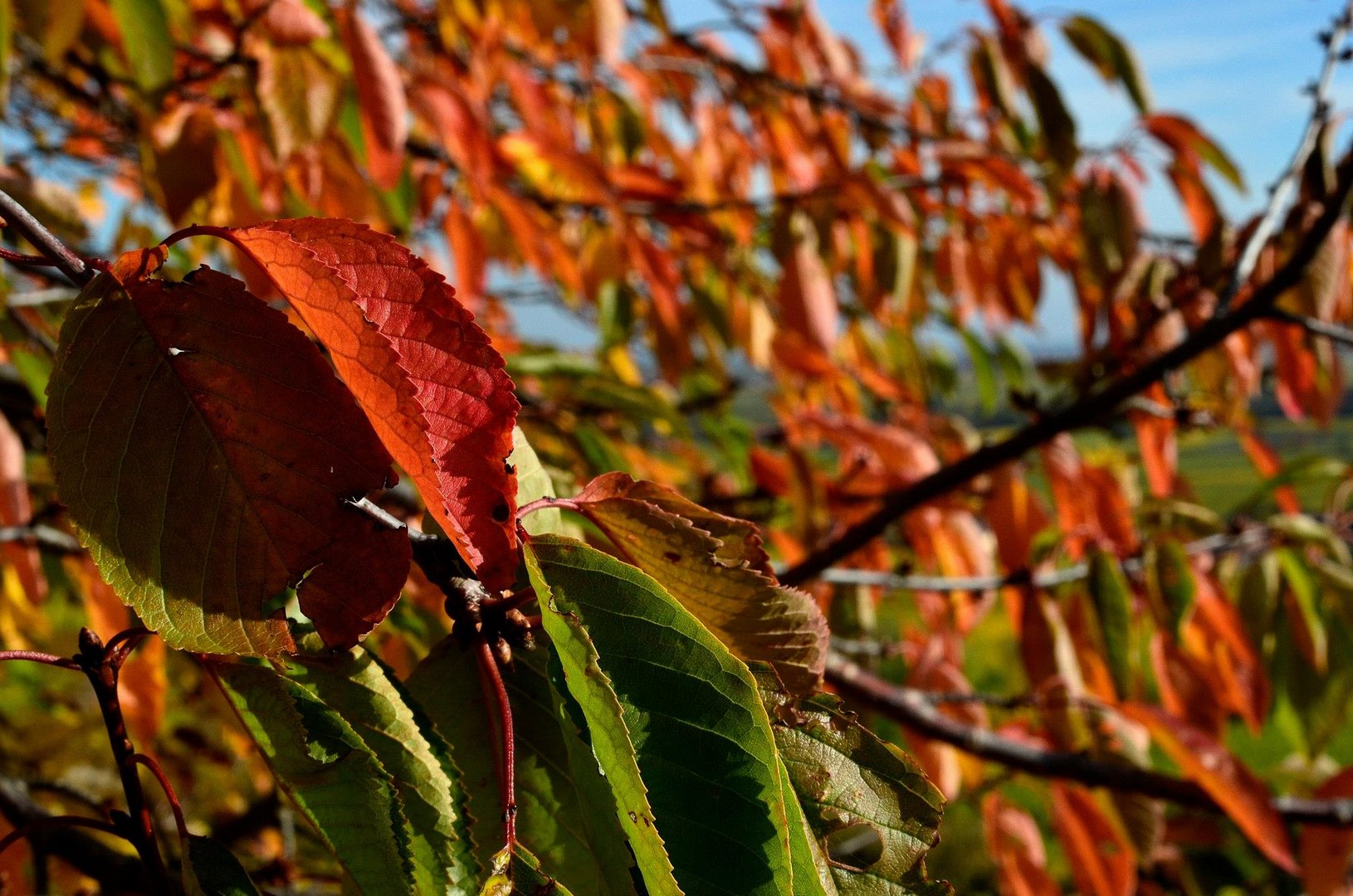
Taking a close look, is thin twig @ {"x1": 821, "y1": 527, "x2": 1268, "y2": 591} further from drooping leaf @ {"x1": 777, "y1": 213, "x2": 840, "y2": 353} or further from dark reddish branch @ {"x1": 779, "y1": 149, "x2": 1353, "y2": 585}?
drooping leaf @ {"x1": 777, "y1": 213, "x2": 840, "y2": 353}

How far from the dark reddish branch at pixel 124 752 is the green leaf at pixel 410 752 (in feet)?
0.21

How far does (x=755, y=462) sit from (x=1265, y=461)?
93cm

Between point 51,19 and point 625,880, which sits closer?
point 625,880

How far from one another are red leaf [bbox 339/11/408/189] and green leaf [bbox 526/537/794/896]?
89 cm

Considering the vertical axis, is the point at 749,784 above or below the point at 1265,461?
below

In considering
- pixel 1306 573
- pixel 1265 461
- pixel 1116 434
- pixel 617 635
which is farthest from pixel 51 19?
pixel 1265 461

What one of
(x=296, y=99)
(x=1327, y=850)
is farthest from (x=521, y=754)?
(x=1327, y=850)

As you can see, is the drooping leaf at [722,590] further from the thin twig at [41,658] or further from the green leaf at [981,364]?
the green leaf at [981,364]

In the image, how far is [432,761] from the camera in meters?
0.39

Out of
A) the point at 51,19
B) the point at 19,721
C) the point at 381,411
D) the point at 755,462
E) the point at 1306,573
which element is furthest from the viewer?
the point at 19,721

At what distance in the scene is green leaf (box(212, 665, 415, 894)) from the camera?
36cm

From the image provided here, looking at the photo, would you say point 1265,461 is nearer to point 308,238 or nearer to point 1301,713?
point 1301,713

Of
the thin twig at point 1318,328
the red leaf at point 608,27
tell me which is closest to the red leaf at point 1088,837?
the thin twig at point 1318,328

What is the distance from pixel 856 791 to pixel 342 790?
0.62ft
